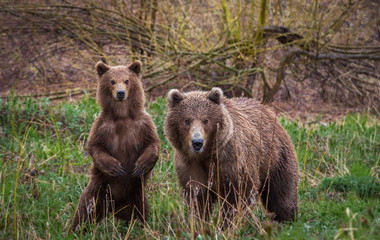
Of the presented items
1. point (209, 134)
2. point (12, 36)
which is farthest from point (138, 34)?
point (209, 134)

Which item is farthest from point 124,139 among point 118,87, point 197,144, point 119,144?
point 197,144

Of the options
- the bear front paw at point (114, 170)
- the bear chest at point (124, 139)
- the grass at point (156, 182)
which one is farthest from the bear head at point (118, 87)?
the grass at point (156, 182)

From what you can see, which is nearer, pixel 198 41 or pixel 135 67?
pixel 135 67

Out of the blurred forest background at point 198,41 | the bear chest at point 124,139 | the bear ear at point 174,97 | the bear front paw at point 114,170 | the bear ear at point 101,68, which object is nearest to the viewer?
the bear front paw at point 114,170

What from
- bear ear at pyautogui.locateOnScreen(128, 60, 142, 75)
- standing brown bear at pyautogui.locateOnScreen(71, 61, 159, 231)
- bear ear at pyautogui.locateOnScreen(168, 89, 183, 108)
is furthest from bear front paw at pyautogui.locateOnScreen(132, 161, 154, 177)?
bear ear at pyautogui.locateOnScreen(128, 60, 142, 75)

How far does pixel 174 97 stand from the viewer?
4555mm

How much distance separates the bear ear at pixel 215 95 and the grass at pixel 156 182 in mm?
1003

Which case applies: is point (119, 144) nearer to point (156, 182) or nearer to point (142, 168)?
point (142, 168)

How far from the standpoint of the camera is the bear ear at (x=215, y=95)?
448 cm

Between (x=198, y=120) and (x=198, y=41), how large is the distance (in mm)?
5331

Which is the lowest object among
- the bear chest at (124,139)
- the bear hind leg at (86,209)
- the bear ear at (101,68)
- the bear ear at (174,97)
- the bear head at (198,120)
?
the bear hind leg at (86,209)

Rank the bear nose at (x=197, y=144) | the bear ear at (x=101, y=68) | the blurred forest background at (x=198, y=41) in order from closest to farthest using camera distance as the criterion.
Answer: the bear nose at (x=197, y=144) < the bear ear at (x=101, y=68) < the blurred forest background at (x=198, y=41)

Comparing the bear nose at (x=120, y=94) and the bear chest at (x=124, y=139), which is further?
the bear chest at (x=124, y=139)

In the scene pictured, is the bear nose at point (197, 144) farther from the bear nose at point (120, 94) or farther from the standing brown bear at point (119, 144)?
the bear nose at point (120, 94)
